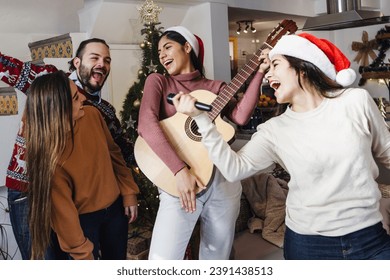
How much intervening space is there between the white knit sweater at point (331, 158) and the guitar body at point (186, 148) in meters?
0.18

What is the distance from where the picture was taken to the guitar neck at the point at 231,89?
39.3 inches

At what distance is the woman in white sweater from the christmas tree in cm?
97

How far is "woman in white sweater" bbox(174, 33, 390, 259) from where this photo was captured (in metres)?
0.78

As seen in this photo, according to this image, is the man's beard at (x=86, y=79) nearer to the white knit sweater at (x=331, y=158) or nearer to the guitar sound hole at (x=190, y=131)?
the guitar sound hole at (x=190, y=131)

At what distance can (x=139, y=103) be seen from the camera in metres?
1.82

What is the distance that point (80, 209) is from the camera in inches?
38.0

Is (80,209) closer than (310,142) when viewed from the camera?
No

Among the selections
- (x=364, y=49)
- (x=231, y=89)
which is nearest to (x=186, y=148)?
(x=231, y=89)

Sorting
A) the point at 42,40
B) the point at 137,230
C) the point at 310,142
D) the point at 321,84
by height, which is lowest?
the point at 137,230

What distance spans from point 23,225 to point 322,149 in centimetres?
71

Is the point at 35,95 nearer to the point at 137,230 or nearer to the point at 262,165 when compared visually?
the point at 262,165
